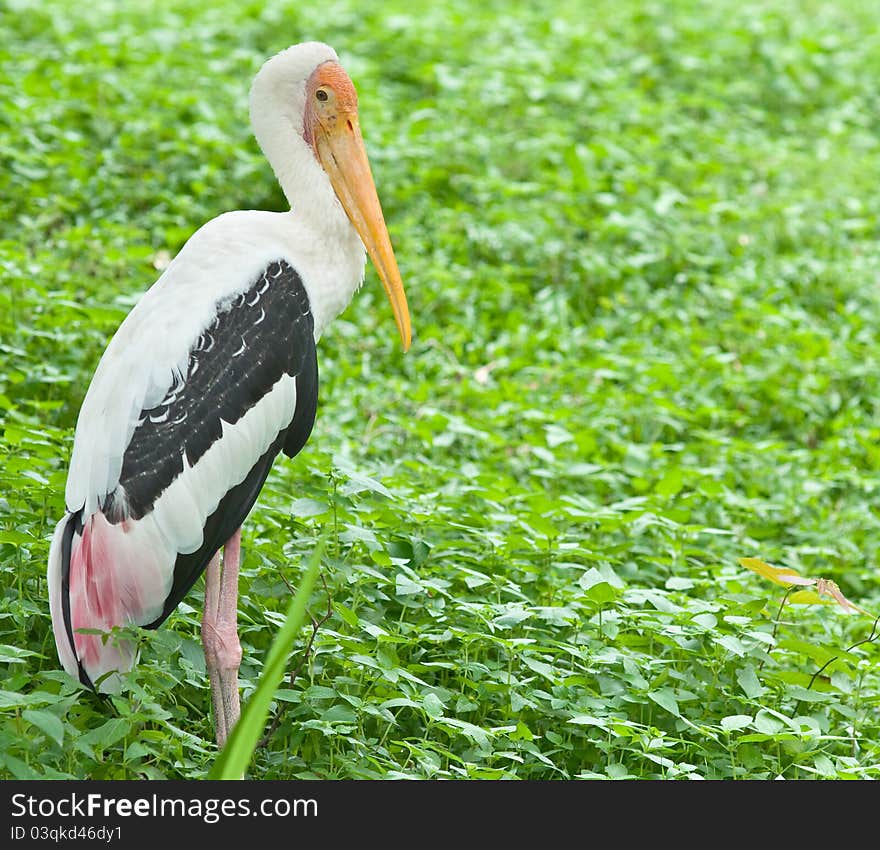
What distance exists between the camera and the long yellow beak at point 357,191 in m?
3.24

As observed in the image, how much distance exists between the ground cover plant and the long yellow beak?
54 cm

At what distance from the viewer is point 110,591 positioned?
112 inches

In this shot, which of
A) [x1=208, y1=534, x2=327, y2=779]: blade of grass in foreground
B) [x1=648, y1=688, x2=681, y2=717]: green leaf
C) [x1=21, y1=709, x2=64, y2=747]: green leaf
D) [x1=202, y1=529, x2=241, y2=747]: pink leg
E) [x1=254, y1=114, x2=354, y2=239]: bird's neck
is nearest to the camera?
[x1=208, y1=534, x2=327, y2=779]: blade of grass in foreground

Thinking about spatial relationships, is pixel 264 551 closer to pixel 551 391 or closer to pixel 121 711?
pixel 121 711

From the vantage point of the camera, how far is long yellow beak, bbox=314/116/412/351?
3242 mm

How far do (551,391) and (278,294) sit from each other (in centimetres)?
251

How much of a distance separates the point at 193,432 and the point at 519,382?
2.70 m

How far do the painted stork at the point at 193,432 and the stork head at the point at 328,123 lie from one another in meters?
0.13

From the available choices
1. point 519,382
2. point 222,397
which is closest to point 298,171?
point 222,397

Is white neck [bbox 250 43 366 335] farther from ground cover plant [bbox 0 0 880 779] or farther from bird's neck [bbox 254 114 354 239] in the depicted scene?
ground cover plant [bbox 0 0 880 779]

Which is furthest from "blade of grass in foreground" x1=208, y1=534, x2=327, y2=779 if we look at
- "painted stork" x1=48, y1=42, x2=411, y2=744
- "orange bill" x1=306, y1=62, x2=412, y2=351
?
"orange bill" x1=306, y1=62, x2=412, y2=351

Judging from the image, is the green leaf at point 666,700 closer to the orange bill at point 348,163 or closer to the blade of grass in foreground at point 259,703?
the orange bill at point 348,163

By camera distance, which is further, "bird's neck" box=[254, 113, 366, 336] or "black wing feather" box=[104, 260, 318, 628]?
"bird's neck" box=[254, 113, 366, 336]

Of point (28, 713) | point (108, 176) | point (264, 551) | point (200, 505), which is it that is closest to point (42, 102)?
point (108, 176)
